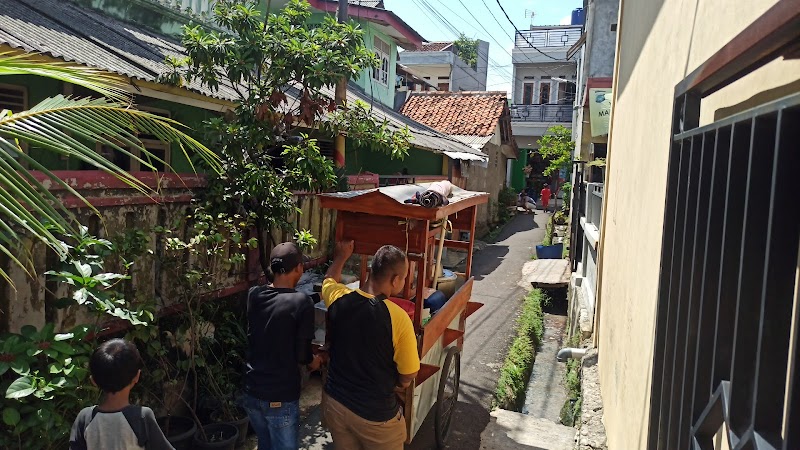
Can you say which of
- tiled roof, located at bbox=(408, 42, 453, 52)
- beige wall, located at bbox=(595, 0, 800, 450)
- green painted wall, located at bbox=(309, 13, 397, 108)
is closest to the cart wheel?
beige wall, located at bbox=(595, 0, 800, 450)

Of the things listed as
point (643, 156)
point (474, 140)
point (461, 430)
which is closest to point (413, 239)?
point (643, 156)

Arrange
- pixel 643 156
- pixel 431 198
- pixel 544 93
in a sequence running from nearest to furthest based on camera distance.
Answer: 1. pixel 643 156
2. pixel 431 198
3. pixel 544 93

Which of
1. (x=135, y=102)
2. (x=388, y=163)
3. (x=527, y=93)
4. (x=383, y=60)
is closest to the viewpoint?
(x=135, y=102)

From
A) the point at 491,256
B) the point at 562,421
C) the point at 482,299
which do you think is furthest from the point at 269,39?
the point at 491,256

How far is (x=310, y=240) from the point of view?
539 cm

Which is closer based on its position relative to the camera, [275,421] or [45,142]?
[45,142]

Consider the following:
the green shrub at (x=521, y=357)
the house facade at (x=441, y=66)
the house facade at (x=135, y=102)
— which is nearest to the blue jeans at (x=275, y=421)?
the house facade at (x=135, y=102)

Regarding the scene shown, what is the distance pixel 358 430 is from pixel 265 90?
3366mm

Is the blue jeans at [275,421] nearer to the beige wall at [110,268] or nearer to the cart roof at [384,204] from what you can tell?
the beige wall at [110,268]

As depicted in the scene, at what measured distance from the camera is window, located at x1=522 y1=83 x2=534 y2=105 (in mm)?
31422

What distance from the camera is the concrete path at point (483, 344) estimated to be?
5411mm

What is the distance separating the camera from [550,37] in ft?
99.6

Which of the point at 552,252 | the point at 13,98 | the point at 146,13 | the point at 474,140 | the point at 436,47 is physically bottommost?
the point at 552,252

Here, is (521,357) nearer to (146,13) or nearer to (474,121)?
(146,13)
